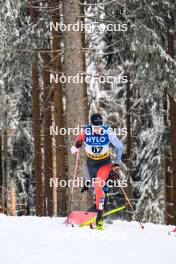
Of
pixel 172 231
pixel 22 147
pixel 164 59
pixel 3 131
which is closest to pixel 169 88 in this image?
pixel 164 59

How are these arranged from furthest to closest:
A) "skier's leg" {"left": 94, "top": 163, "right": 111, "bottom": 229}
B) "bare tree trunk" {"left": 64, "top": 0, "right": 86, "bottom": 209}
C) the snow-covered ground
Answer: "bare tree trunk" {"left": 64, "top": 0, "right": 86, "bottom": 209} < "skier's leg" {"left": 94, "top": 163, "right": 111, "bottom": 229} < the snow-covered ground

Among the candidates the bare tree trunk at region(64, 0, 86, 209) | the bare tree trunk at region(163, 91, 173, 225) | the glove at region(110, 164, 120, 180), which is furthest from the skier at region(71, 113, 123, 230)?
the bare tree trunk at region(163, 91, 173, 225)

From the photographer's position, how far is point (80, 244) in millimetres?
7203

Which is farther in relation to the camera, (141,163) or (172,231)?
(141,163)

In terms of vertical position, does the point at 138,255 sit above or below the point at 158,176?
above

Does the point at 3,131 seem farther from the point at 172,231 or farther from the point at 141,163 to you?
the point at 172,231

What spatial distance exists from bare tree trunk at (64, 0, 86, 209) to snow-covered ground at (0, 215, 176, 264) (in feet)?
6.73

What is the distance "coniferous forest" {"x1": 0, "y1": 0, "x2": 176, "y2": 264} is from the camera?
36.8 ft

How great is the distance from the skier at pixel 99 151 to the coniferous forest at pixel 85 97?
34cm

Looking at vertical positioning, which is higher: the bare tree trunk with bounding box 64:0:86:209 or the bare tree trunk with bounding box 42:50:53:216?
the bare tree trunk with bounding box 64:0:86:209

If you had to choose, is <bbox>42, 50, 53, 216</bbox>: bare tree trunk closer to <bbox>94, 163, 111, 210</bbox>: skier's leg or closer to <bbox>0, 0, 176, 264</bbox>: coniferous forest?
<bbox>0, 0, 176, 264</bbox>: coniferous forest

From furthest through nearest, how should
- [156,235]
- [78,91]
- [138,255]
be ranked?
[78,91]
[156,235]
[138,255]

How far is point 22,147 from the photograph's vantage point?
25.8 metres

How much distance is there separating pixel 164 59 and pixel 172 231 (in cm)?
562
